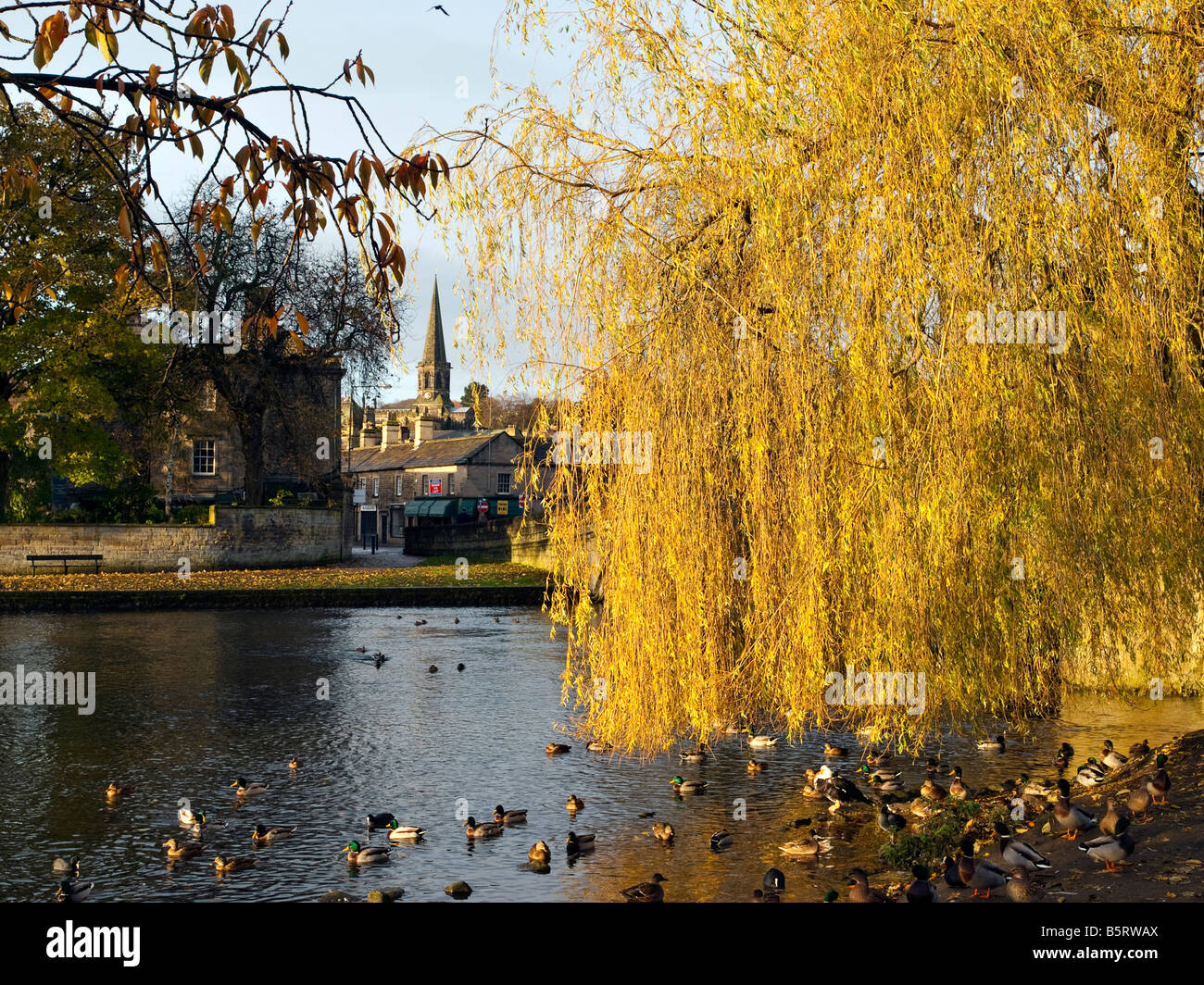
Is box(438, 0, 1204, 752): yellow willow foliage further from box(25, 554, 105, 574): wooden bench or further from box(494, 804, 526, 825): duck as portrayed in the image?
box(25, 554, 105, 574): wooden bench

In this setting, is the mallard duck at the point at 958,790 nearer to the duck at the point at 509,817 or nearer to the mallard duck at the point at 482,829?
the duck at the point at 509,817

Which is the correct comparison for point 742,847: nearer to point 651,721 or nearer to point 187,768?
point 651,721

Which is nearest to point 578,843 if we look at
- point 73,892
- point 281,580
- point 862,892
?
point 862,892

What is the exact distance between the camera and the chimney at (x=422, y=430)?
95.7 meters

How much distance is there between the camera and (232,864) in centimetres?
1056

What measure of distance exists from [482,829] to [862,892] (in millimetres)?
4119

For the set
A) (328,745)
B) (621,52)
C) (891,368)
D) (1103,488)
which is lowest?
(328,745)

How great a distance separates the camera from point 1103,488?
10.7m

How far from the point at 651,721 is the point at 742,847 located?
1.60 m

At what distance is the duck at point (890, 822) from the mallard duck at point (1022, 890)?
2433 millimetres

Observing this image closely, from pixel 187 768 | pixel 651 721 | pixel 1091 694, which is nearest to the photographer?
pixel 651 721

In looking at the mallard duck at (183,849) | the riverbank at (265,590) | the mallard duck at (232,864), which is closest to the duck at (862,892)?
the mallard duck at (232,864)

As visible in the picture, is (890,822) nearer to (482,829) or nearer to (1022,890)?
(1022,890)

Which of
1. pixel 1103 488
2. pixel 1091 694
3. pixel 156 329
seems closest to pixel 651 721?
pixel 1103 488
